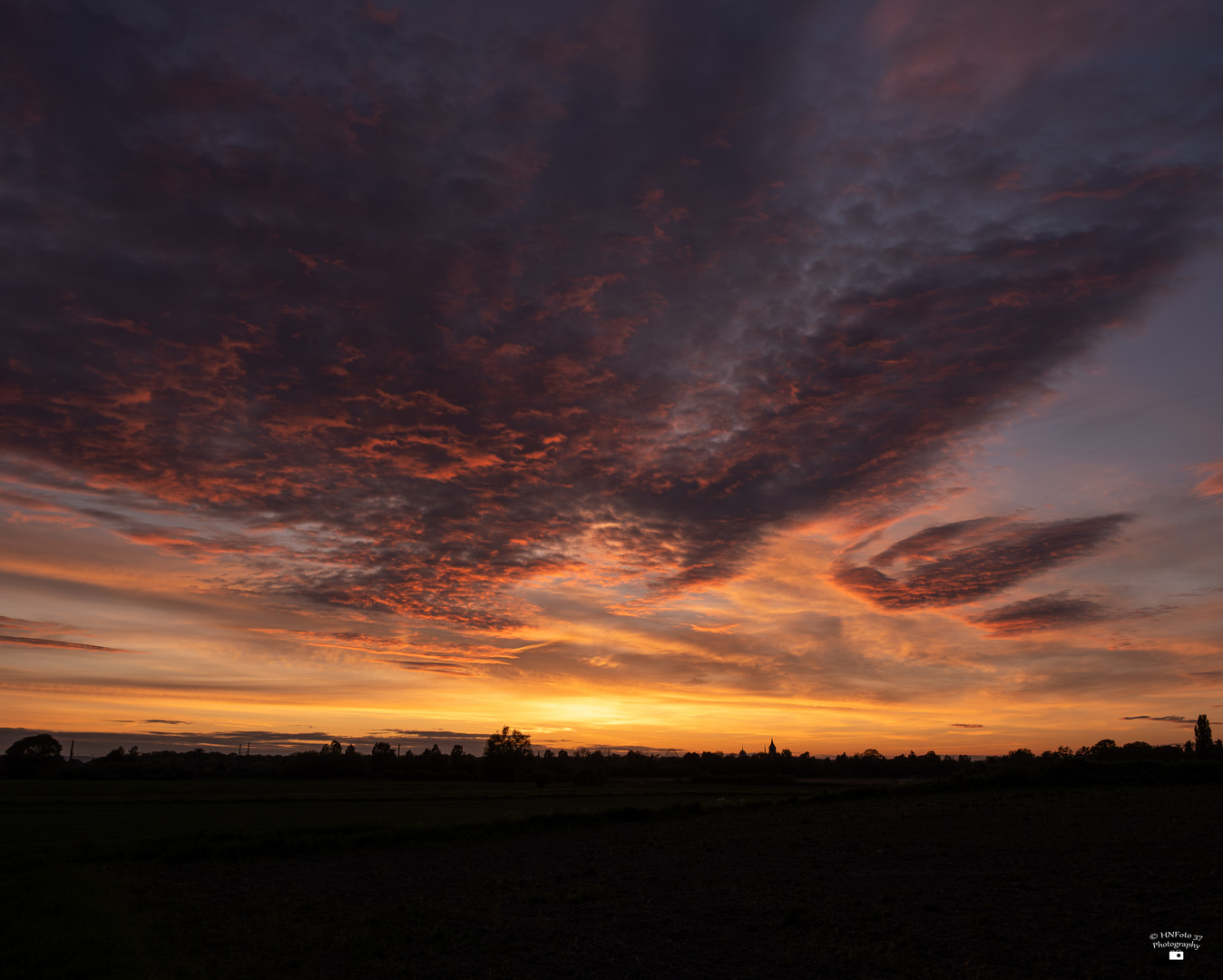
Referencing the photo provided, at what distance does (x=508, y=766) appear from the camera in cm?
17000

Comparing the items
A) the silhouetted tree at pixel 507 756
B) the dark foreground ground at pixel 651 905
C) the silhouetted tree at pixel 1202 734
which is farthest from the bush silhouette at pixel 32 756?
the silhouetted tree at pixel 1202 734

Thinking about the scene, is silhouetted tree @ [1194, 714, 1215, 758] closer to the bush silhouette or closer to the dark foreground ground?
the dark foreground ground

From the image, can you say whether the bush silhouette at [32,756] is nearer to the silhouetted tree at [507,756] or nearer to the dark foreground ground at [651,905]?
the silhouetted tree at [507,756]

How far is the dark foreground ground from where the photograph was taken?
639 inches

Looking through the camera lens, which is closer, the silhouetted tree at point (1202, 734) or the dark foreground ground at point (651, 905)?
the dark foreground ground at point (651, 905)

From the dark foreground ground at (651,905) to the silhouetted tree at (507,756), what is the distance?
5452 inches

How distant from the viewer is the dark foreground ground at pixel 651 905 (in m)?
16.2

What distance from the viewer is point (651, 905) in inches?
906

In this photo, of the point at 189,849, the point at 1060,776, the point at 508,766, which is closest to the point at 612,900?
the point at 189,849

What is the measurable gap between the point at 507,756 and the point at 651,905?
6386 inches

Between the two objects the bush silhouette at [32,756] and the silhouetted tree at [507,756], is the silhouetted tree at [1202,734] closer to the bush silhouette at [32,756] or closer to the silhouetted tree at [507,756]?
the silhouetted tree at [507,756]

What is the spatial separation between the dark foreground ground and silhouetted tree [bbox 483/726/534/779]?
454 feet

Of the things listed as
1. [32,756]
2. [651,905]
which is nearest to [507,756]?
→ [32,756]

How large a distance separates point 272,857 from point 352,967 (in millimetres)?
24352
